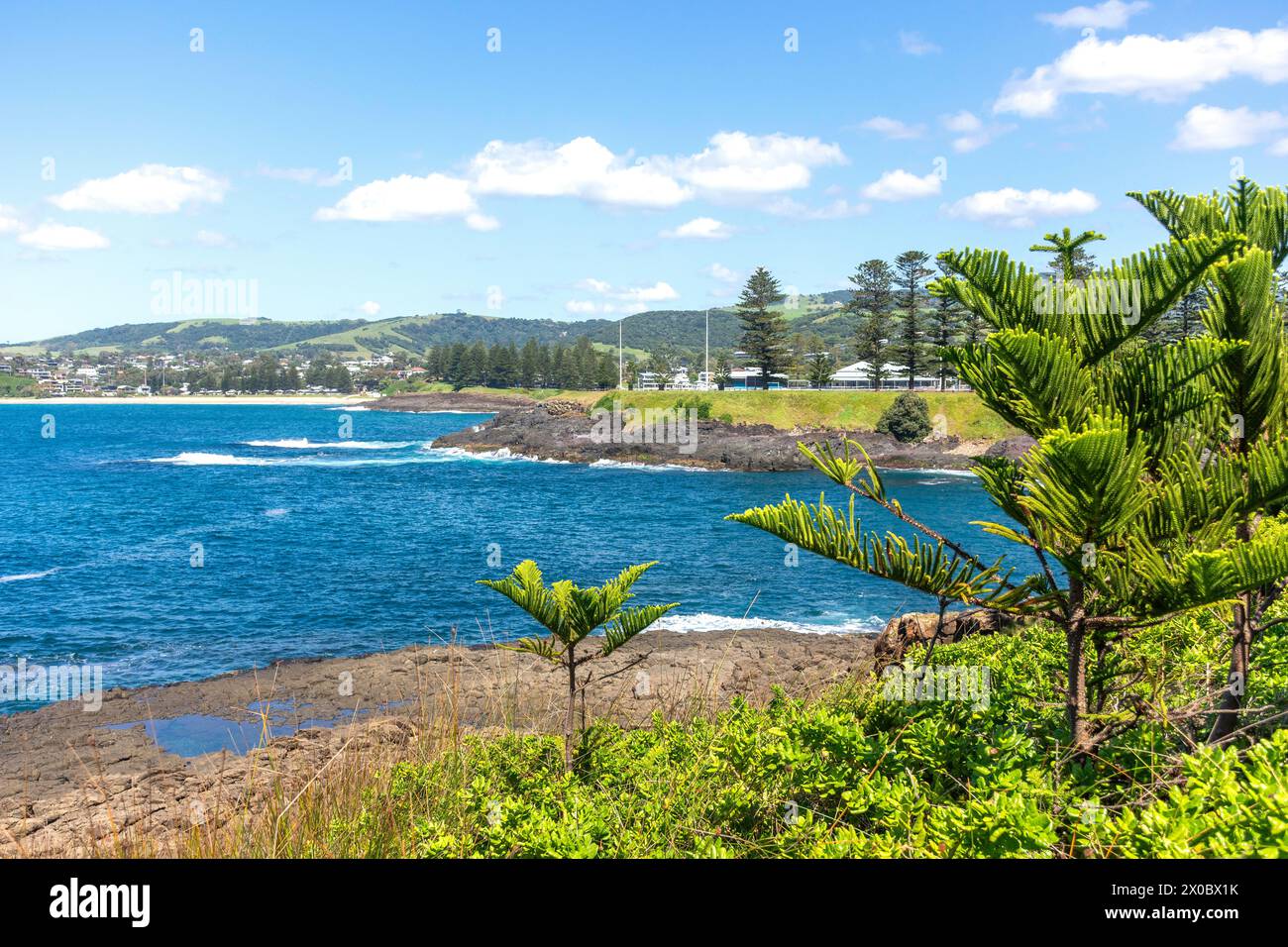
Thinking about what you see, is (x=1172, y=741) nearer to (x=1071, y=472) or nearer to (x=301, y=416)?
(x=1071, y=472)

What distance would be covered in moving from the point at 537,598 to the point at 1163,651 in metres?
4.16

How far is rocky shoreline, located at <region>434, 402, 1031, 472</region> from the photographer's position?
190 feet

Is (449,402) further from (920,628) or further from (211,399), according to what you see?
(920,628)

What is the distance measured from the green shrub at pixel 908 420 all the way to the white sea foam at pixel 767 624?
43.8 m

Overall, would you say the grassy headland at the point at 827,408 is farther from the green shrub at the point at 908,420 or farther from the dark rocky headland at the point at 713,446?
the dark rocky headland at the point at 713,446

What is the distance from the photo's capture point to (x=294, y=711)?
13.2 metres

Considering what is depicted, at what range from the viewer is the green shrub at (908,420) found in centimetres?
6378

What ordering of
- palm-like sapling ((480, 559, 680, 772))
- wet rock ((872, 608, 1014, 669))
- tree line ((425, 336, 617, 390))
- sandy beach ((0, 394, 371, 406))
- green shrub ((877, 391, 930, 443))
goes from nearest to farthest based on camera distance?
palm-like sapling ((480, 559, 680, 772))
wet rock ((872, 608, 1014, 669))
green shrub ((877, 391, 930, 443))
tree line ((425, 336, 617, 390))
sandy beach ((0, 394, 371, 406))

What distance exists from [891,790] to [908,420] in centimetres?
6398

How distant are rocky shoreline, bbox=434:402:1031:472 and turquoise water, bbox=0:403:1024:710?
2876 mm

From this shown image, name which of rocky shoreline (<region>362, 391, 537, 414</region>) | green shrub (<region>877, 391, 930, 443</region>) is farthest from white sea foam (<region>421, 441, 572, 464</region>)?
rocky shoreline (<region>362, 391, 537, 414</region>)

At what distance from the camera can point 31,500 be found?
4484 cm

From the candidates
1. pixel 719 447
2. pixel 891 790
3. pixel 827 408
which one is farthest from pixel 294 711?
pixel 827 408

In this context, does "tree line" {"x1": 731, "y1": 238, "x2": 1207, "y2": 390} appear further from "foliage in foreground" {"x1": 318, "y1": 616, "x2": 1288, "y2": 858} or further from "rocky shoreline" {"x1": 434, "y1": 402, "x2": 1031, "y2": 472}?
"foliage in foreground" {"x1": 318, "y1": 616, "x2": 1288, "y2": 858}
